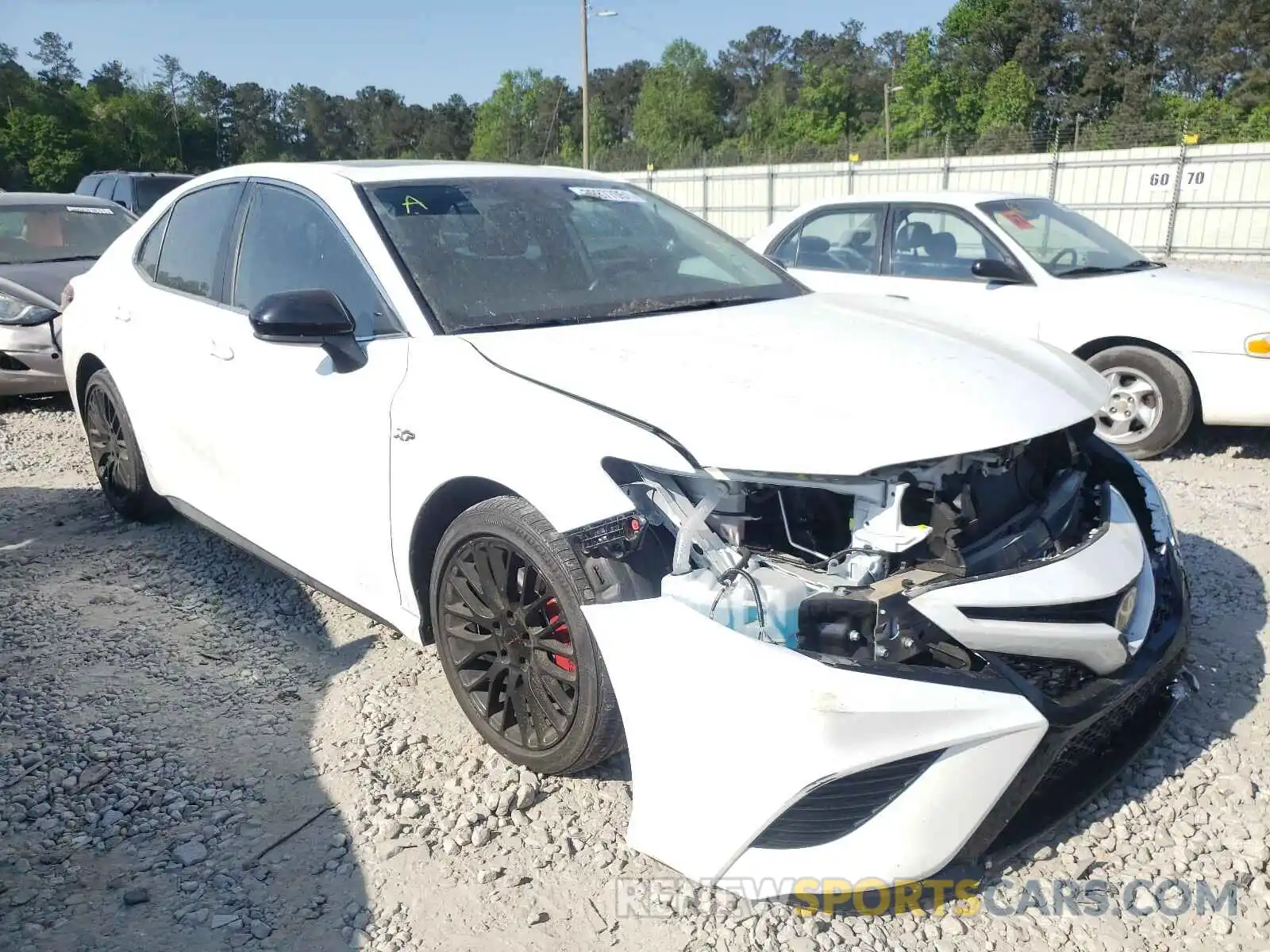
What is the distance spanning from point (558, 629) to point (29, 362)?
6418mm

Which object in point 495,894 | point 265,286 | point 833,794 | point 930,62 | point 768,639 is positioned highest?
point 930,62

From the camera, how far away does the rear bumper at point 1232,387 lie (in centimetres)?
547

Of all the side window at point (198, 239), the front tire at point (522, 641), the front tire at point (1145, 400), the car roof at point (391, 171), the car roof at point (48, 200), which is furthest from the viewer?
the car roof at point (48, 200)

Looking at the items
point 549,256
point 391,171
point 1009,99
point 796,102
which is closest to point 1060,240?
point 549,256

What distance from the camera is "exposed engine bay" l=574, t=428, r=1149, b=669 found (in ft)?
6.91

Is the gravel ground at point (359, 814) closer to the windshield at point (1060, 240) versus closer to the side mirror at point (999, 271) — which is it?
the side mirror at point (999, 271)

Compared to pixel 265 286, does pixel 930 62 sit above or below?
above

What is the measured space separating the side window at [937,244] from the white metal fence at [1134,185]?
11.6 metres

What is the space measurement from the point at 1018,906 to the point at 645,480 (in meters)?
1.32

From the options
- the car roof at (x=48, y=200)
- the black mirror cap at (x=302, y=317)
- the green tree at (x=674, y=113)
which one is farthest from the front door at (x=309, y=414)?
the green tree at (x=674, y=113)

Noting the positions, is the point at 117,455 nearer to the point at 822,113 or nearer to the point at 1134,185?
the point at 1134,185

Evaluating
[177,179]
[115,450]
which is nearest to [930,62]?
[177,179]

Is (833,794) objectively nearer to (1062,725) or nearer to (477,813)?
(1062,725)

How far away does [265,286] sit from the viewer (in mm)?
3512
